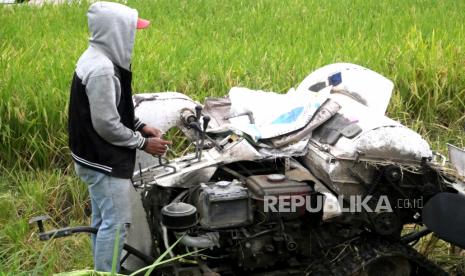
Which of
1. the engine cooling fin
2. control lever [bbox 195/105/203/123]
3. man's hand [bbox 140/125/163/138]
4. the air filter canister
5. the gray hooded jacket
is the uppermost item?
the gray hooded jacket

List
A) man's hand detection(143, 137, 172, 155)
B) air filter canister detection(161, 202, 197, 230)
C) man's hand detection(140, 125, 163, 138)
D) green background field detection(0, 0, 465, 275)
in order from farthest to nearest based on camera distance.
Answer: green background field detection(0, 0, 465, 275) → man's hand detection(140, 125, 163, 138) → man's hand detection(143, 137, 172, 155) → air filter canister detection(161, 202, 197, 230)

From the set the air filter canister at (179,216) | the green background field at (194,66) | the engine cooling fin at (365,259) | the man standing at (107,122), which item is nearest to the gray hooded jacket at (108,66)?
the man standing at (107,122)

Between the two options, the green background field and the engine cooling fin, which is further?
the green background field

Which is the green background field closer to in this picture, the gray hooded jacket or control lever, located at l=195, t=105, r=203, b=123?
the gray hooded jacket

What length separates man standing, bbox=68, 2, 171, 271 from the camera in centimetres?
312

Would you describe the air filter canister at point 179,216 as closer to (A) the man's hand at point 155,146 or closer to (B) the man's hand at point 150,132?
(A) the man's hand at point 155,146

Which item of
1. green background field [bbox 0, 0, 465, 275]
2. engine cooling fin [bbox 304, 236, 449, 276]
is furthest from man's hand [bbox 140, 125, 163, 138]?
engine cooling fin [bbox 304, 236, 449, 276]

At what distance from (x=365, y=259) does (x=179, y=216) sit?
2.99 ft

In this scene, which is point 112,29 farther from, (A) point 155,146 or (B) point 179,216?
(B) point 179,216

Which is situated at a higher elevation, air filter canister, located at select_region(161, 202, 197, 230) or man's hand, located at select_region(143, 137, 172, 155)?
man's hand, located at select_region(143, 137, 172, 155)

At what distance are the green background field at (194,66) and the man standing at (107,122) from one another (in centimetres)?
39

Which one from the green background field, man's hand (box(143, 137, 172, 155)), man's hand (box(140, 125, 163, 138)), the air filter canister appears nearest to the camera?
the air filter canister

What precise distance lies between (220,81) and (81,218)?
1.68 metres

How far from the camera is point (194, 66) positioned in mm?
5941
